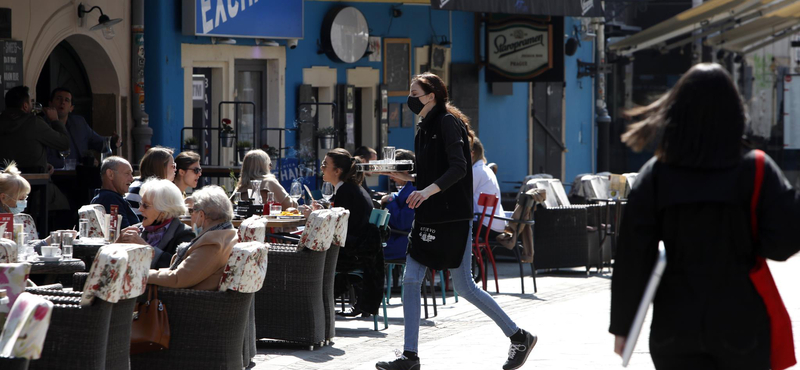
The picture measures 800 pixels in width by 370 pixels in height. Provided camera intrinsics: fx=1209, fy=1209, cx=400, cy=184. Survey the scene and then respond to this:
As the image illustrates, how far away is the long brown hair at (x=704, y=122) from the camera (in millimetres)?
3756

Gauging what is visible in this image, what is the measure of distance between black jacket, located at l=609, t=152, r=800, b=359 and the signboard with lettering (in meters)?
14.3

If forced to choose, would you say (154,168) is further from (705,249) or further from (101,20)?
(705,249)

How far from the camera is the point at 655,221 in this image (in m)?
3.82

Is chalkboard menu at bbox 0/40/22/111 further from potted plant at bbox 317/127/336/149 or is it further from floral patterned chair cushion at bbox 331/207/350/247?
potted plant at bbox 317/127/336/149

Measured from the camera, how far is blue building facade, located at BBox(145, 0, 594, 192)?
13.4 meters

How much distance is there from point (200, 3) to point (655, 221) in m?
10.3

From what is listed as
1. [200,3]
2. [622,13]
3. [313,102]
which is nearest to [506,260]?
[313,102]

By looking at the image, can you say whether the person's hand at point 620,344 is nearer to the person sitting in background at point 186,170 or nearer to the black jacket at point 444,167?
the black jacket at point 444,167

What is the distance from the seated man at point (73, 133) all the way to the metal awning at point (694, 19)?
43.3 ft

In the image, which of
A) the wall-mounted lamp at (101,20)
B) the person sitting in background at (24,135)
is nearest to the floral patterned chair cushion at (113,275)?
the person sitting in background at (24,135)

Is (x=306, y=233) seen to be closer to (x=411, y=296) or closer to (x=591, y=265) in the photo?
(x=411, y=296)

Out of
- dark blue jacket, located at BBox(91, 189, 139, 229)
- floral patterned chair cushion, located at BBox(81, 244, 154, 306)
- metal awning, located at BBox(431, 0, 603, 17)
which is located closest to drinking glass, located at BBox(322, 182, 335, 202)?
dark blue jacket, located at BBox(91, 189, 139, 229)

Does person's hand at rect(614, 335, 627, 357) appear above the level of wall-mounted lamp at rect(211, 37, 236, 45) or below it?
below

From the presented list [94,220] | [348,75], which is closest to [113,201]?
[94,220]
